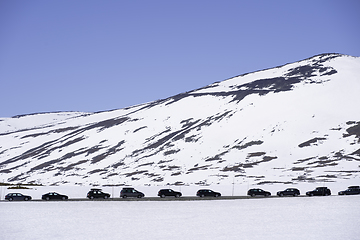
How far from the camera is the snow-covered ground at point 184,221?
34.1 m

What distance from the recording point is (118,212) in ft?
160

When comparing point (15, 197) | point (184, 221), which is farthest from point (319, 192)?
point (15, 197)

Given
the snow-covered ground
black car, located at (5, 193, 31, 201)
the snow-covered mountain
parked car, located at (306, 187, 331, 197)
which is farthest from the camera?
the snow-covered mountain

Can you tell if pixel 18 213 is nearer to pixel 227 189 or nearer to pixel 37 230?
pixel 37 230

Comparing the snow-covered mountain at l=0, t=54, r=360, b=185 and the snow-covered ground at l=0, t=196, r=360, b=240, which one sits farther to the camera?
the snow-covered mountain at l=0, t=54, r=360, b=185

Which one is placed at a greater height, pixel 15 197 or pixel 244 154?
pixel 244 154

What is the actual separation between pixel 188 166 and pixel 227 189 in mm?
58044

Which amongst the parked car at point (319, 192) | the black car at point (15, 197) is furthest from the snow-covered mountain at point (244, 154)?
the black car at point (15, 197)

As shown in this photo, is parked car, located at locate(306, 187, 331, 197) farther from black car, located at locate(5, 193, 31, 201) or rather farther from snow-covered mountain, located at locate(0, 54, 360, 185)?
black car, located at locate(5, 193, 31, 201)

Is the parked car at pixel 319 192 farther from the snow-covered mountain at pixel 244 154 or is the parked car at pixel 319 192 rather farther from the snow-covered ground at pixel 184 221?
the snow-covered mountain at pixel 244 154

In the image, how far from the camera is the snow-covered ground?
34.1 m

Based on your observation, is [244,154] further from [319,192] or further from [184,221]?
[184,221]

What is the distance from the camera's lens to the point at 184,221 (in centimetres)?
4138

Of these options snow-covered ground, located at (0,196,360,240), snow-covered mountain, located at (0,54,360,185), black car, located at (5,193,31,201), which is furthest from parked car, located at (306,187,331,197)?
black car, located at (5,193,31,201)
